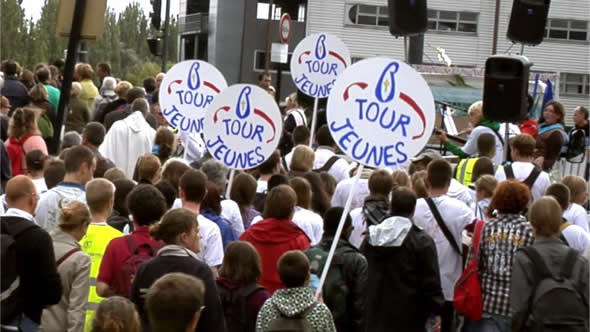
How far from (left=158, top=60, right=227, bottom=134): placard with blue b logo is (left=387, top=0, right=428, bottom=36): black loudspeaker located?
252 cm

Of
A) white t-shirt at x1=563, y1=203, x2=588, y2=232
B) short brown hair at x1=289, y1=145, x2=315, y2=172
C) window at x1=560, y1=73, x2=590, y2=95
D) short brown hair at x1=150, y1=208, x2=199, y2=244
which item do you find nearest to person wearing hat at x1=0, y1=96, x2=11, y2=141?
short brown hair at x1=289, y1=145, x2=315, y2=172

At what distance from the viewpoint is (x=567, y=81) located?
227 ft

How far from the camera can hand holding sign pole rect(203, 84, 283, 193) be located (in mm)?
11156

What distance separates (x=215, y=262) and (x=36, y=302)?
170 cm

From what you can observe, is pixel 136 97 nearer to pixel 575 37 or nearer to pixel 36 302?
pixel 36 302

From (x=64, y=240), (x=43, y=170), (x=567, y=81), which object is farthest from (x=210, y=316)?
(x=567, y=81)

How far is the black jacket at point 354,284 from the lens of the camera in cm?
845

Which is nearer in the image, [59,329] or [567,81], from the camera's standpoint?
[59,329]

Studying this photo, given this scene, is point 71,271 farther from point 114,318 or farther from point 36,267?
point 114,318

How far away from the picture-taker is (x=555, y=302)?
7836 millimetres

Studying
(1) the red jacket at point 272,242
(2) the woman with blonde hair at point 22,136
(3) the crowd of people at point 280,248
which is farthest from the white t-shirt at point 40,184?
(1) the red jacket at point 272,242

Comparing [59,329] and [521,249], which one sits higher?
[521,249]

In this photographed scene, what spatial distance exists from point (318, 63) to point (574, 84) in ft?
181

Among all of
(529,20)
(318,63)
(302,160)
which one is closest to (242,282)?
(302,160)
